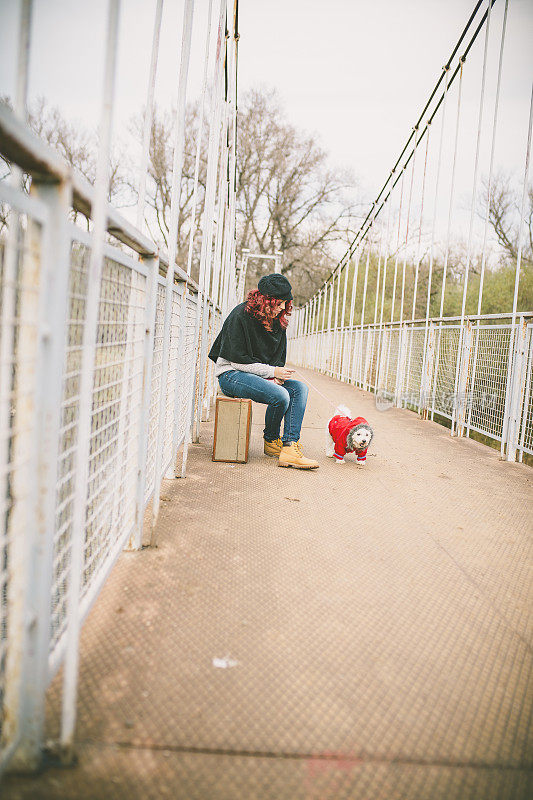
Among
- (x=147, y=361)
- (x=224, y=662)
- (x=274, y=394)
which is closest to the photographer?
(x=224, y=662)

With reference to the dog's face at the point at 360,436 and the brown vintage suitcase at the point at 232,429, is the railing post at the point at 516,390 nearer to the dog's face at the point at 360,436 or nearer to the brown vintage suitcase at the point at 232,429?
the dog's face at the point at 360,436

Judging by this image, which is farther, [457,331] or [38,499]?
[457,331]

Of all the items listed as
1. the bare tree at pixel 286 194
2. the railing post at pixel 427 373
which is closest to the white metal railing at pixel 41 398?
the railing post at pixel 427 373

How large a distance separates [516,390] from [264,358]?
1.90 m

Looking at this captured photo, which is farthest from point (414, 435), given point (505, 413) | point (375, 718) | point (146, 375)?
point (375, 718)

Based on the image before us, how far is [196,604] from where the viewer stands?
59.2 inches

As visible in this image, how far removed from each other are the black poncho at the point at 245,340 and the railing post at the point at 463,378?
234 cm

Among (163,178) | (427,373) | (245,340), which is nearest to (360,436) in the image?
(245,340)

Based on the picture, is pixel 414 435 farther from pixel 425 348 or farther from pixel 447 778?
pixel 447 778

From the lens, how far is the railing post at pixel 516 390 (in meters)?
3.92

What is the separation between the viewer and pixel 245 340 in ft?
10.6

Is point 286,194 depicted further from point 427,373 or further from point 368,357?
point 427,373

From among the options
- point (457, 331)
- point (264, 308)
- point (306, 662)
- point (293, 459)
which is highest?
point (457, 331)

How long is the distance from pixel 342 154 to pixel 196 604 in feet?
72.9
